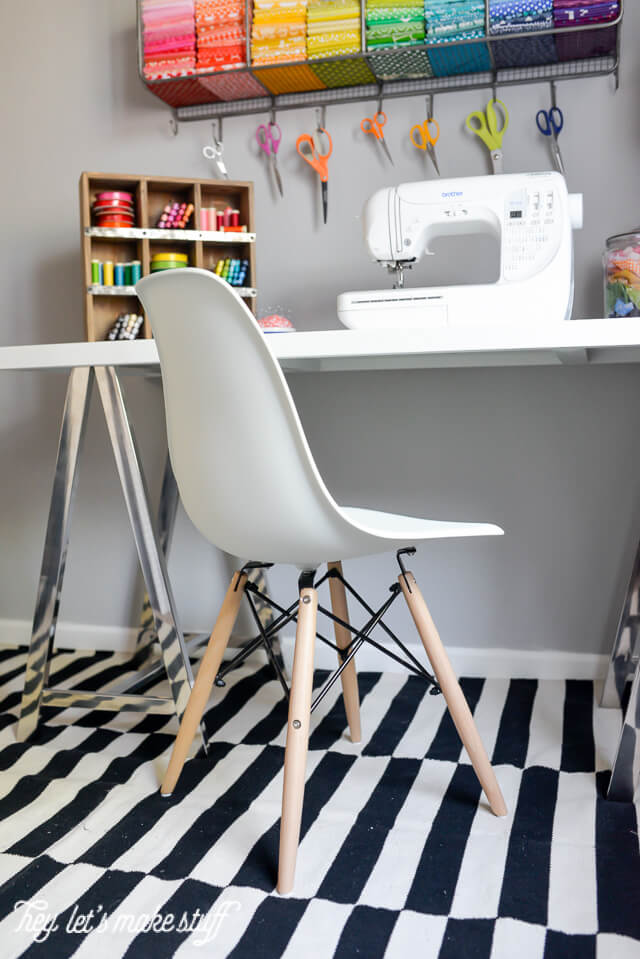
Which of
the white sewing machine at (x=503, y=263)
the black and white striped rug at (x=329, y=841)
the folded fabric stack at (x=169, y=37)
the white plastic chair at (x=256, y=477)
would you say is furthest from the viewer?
the folded fabric stack at (x=169, y=37)

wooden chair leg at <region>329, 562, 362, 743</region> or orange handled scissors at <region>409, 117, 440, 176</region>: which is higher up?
orange handled scissors at <region>409, 117, 440, 176</region>

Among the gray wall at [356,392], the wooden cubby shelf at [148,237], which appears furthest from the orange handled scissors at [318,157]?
the wooden cubby shelf at [148,237]

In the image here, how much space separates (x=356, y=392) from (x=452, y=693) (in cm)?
97

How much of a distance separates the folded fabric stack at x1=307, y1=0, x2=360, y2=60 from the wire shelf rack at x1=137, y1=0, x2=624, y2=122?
18 millimetres

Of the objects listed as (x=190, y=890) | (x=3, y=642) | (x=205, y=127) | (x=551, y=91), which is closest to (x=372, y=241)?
(x=551, y=91)

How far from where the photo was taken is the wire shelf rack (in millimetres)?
1824

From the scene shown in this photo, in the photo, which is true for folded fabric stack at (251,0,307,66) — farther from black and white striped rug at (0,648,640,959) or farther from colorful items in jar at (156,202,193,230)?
black and white striped rug at (0,648,640,959)

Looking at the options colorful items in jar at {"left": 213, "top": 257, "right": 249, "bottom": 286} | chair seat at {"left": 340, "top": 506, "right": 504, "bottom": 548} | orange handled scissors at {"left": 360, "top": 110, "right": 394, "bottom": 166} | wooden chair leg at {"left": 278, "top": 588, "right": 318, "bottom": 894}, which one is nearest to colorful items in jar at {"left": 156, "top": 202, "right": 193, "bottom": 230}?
colorful items in jar at {"left": 213, "top": 257, "right": 249, "bottom": 286}

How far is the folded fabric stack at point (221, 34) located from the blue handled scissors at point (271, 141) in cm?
20

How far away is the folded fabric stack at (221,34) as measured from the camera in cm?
196

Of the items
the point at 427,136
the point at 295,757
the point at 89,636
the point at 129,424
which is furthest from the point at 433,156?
the point at 89,636

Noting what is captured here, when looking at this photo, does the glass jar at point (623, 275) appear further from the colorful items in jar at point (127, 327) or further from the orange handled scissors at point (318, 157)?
the colorful items in jar at point (127, 327)

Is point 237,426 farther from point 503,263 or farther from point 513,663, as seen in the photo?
point 513,663

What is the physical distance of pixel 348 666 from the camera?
1.61 metres
